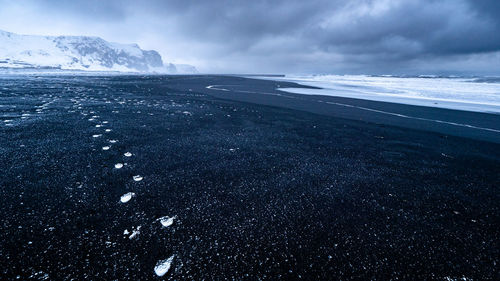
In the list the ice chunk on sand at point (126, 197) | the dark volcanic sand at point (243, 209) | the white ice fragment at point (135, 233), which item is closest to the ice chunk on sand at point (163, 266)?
the dark volcanic sand at point (243, 209)

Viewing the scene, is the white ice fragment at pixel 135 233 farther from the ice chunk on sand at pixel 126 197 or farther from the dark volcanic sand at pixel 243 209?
the ice chunk on sand at pixel 126 197

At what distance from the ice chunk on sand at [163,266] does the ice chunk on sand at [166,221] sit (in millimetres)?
503

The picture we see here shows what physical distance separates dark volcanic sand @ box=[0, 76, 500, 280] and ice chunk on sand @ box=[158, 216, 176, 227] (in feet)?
0.23

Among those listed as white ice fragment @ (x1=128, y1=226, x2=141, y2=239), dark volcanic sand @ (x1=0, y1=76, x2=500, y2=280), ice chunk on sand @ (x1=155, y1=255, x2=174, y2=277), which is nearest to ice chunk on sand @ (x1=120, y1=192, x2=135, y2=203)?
dark volcanic sand @ (x1=0, y1=76, x2=500, y2=280)

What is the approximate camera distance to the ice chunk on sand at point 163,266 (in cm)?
190

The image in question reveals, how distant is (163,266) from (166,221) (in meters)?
0.64

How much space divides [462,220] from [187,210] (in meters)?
3.59

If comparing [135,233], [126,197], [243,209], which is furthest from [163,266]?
[126,197]

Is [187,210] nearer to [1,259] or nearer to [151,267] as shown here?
[151,267]

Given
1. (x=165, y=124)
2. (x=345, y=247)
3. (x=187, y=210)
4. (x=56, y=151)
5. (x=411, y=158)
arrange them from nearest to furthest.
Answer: (x=345, y=247) < (x=187, y=210) < (x=56, y=151) < (x=411, y=158) < (x=165, y=124)

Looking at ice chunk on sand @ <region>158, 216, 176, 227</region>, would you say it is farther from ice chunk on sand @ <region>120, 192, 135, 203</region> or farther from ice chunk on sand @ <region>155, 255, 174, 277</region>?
ice chunk on sand @ <region>120, 192, 135, 203</region>

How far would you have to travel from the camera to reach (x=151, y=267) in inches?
76.1

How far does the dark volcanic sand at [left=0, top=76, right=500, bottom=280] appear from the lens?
79.6 inches

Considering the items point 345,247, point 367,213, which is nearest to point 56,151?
point 345,247
